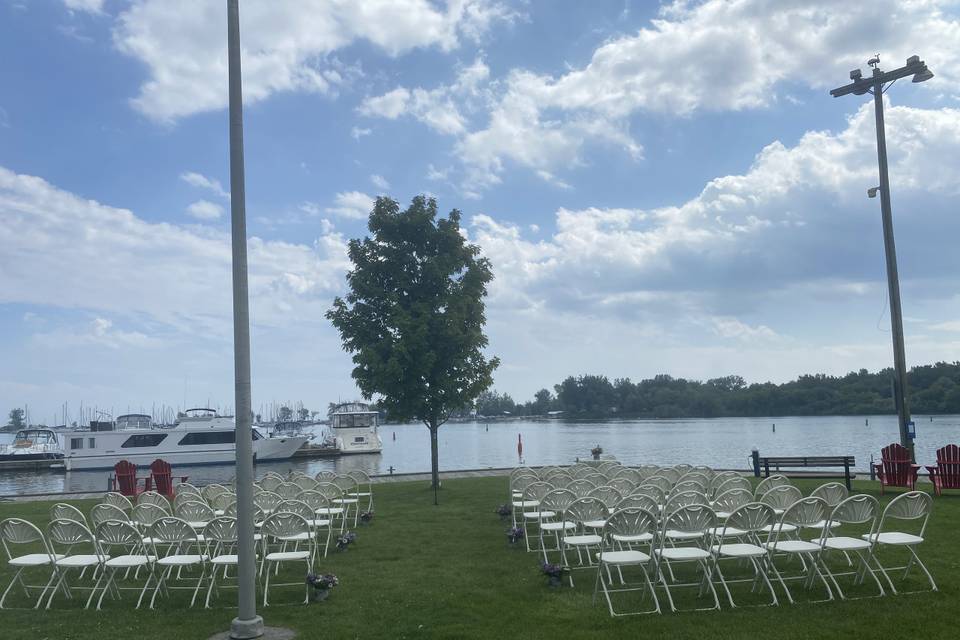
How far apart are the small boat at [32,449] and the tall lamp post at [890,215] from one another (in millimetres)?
59380

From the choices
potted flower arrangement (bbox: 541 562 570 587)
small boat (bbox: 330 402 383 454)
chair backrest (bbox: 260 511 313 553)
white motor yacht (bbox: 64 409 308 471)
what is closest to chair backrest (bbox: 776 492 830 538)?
potted flower arrangement (bbox: 541 562 570 587)

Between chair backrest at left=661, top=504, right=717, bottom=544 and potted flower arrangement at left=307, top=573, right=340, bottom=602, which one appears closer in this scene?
chair backrest at left=661, top=504, right=717, bottom=544

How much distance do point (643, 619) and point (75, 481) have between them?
4359 centimetres

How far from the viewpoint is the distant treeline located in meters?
70.4

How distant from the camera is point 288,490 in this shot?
11.0 metres

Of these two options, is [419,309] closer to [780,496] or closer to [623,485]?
[623,485]

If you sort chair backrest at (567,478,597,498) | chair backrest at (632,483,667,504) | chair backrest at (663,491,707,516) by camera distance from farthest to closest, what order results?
chair backrest at (567,478,597,498) < chair backrest at (632,483,667,504) < chair backrest at (663,491,707,516)

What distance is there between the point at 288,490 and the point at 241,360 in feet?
17.0

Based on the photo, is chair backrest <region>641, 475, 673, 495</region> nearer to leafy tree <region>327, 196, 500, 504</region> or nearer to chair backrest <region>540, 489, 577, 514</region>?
chair backrest <region>540, 489, 577, 514</region>

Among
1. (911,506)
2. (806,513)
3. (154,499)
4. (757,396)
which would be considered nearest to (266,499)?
(154,499)

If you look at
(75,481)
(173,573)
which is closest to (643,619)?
A: (173,573)

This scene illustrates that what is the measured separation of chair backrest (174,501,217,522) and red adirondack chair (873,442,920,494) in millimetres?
12090

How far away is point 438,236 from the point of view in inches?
714

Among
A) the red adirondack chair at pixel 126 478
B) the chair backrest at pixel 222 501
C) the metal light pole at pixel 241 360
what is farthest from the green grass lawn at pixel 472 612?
the red adirondack chair at pixel 126 478
